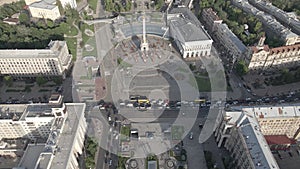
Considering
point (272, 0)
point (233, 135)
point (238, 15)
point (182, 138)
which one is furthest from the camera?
point (272, 0)

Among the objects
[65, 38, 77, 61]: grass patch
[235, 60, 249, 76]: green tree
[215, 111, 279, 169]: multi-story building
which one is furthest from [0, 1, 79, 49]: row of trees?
[215, 111, 279, 169]: multi-story building

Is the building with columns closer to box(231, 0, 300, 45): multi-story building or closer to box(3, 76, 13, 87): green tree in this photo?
box(3, 76, 13, 87): green tree

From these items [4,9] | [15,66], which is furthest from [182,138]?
[4,9]

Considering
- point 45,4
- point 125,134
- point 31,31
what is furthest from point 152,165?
point 45,4

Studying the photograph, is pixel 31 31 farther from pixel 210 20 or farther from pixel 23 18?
pixel 210 20

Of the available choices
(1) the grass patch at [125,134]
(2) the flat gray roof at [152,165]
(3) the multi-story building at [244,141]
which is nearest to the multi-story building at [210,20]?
(3) the multi-story building at [244,141]

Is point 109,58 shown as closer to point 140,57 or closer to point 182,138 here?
point 140,57
